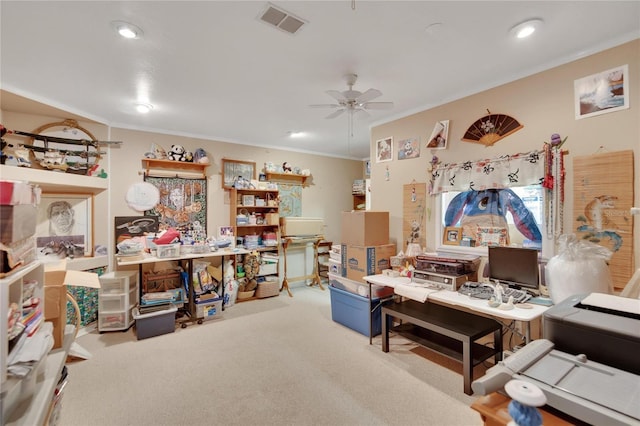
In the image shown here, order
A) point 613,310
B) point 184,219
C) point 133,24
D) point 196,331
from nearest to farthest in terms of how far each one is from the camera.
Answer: point 613,310, point 133,24, point 196,331, point 184,219

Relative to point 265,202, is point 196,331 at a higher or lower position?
lower

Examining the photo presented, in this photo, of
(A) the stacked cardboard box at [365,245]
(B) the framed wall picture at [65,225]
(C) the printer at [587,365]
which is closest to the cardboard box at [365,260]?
(A) the stacked cardboard box at [365,245]

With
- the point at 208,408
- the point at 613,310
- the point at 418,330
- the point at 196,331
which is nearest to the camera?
the point at 613,310

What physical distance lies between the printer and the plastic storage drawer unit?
347 centimetres

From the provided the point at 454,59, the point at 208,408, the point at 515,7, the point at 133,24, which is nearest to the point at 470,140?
the point at 454,59

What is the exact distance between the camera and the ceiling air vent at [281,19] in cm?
184

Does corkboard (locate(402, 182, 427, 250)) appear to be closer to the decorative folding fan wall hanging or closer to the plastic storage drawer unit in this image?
the decorative folding fan wall hanging

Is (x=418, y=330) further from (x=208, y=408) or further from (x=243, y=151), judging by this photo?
(x=243, y=151)

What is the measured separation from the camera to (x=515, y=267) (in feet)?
8.26

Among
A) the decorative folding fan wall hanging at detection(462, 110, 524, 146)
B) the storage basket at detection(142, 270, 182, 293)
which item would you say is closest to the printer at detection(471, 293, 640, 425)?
the decorative folding fan wall hanging at detection(462, 110, 524, 146)

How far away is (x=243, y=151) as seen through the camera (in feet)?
16.8

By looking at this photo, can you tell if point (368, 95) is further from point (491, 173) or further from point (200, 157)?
point (200, 157)

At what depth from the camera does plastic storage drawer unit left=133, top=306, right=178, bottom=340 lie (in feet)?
10.7

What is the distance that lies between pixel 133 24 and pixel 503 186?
129 inches
